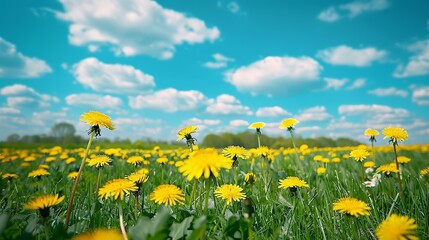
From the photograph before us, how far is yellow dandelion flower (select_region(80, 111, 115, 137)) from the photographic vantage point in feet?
7.06

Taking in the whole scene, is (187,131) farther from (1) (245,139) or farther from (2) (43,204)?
(1) (245,139)

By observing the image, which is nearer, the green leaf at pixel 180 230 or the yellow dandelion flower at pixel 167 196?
the green leaf at pixel 180 230

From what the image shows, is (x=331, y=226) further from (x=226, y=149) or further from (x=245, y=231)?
(x=226, y=149)

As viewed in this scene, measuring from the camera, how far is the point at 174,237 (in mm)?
1527

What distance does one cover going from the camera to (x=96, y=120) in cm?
216

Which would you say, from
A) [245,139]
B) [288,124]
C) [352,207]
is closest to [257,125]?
[288,124]

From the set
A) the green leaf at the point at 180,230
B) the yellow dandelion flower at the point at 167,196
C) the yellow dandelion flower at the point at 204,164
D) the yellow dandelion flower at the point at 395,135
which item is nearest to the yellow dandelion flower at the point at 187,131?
the yellow dandelion flower at the point at 167,196

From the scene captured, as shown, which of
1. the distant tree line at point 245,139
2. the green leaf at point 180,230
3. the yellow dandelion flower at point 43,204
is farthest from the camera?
the distant tree line at point 245,139

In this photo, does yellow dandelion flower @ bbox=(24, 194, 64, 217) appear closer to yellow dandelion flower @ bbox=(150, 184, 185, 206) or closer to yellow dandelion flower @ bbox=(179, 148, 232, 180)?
yellow dandelion flower @ bbox=(150, 184, 185, 206)

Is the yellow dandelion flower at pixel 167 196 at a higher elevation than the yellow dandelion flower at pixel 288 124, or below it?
below

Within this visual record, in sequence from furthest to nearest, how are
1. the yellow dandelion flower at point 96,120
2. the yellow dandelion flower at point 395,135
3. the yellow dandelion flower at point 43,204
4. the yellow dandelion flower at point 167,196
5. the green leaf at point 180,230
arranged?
the yellow dandelion flower at point 395,135, the yellow dandelion flower at point 96,120, the yellow dandelion flower at point 167,196, the yellow dandelion flower at point 43,204, the green leaf at point 180,230

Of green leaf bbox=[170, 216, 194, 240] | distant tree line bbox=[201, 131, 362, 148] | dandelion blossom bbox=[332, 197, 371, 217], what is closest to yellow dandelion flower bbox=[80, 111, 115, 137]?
green leaf bbox=[170, 216, 194, 240]

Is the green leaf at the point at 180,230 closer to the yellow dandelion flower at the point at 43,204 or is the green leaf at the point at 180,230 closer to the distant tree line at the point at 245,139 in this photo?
the yellow dandelion flower at the point at 43,204

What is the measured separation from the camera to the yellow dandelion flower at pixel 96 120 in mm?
2152
